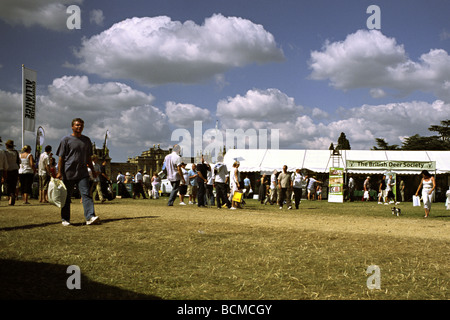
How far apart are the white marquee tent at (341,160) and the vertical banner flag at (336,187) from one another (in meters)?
5.11

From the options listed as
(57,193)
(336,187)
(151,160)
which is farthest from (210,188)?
(151,160)

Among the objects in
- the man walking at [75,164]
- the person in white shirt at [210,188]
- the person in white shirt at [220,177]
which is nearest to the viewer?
the man walking at [75,164]

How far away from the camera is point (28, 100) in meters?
22.2

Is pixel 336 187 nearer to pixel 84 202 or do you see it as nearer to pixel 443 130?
pixel 84 202

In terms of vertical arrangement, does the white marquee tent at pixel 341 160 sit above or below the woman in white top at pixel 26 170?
above

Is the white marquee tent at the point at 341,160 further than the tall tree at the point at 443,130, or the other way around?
the tall tree at the point at 443,130

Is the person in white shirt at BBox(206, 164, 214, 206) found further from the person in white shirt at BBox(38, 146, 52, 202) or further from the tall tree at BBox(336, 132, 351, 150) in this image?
the tall tree at BBox(336, 132, 351, 150)

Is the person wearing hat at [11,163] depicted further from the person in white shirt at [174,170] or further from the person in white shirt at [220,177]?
the person in white shirt at [220,177]

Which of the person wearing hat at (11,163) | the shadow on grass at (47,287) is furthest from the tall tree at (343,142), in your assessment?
the shadow on grass at (47,287)

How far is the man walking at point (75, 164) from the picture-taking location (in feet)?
27.3

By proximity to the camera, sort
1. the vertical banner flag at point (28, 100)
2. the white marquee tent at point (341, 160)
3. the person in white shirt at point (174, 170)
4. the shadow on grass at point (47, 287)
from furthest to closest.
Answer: the white marquee tent at point (341, 160)
the vertical banner flag at point (28, 100)
the person in white shirt at point (174, 170)
the shadow on grass at point (47, 287)

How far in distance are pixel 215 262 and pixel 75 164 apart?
4.02 meters

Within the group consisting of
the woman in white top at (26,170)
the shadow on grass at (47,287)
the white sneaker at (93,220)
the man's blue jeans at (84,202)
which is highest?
the woman in white top at (26,170)
